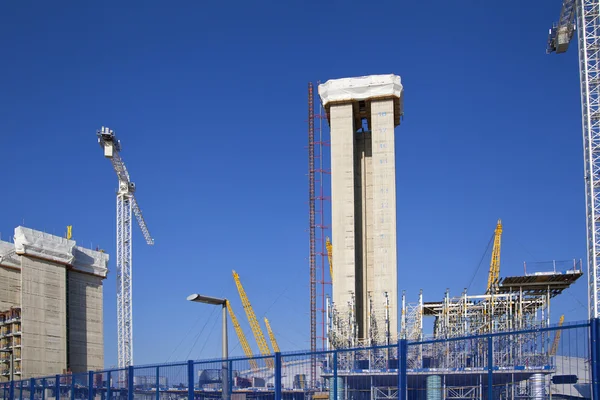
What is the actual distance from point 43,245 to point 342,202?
40.5m

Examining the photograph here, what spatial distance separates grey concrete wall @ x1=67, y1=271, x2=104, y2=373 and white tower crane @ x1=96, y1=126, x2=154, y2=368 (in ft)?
11.7

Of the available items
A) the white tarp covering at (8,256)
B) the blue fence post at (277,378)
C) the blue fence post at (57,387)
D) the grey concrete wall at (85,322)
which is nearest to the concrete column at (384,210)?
the grey concrete wall at (85,322)

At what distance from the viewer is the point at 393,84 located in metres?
80.8

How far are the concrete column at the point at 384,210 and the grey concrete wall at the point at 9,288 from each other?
1969 inches

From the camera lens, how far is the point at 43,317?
9331 centimetres

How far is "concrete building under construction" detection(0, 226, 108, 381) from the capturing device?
91688mm

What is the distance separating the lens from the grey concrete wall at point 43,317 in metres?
91.0

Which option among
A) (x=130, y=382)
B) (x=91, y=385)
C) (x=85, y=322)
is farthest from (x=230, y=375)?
(x=85, y=322)

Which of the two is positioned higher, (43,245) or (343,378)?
(43,245)

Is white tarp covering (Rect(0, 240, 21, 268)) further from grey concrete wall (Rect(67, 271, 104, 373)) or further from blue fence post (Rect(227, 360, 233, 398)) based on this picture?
blue fence post (Rect(227, 360, 233, 398))

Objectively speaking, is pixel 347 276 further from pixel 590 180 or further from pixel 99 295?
pixel 99 295

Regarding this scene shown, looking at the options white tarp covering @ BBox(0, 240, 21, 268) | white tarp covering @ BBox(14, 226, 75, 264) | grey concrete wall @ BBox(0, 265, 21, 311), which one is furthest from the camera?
grey concrete wall @ BBox(0, 265, 21, 311)

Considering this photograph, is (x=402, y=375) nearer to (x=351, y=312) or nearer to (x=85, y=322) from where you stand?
(x=351, y=312)

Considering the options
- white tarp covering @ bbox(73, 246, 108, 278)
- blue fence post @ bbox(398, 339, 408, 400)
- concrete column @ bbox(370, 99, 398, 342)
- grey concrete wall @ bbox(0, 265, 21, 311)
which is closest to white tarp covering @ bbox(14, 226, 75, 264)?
white tarp covering @ bbox(73, 246, 108, 278)
